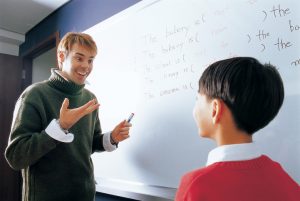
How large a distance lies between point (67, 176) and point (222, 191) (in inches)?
30.8

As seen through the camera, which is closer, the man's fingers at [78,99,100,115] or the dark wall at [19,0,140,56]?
the man's fingers at [78,99,100,115]

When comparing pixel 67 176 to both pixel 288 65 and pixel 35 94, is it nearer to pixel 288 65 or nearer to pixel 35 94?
pixel 35 94

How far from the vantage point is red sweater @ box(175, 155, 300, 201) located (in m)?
0.56

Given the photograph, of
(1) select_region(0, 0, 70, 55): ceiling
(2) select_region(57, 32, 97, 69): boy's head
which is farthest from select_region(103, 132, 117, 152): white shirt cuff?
(1) select_region(0, 0, 70, 55): ceiling

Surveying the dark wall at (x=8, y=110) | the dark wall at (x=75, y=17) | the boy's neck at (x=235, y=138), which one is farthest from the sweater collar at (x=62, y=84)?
the dark wall at (x=8, y=110)

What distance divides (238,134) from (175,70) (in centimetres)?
68

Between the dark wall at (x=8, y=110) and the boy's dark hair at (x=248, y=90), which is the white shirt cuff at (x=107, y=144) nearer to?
the boy's dark hair at (x=248, y=90)

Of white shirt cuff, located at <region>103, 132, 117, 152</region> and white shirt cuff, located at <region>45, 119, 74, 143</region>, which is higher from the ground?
white shirt cuff, located at <region>45, 119, 74, 143</region>

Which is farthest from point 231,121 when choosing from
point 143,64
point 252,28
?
point 143,64

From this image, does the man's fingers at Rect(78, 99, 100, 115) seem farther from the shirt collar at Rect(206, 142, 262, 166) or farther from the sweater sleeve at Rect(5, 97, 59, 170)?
the shirt collar at Rect(206, 142, 262, 166)

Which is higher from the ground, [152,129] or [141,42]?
[141,42]

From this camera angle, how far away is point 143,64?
147 cm

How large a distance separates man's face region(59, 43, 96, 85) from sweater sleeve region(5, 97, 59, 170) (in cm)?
24

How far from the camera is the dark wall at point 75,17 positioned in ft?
6.09
